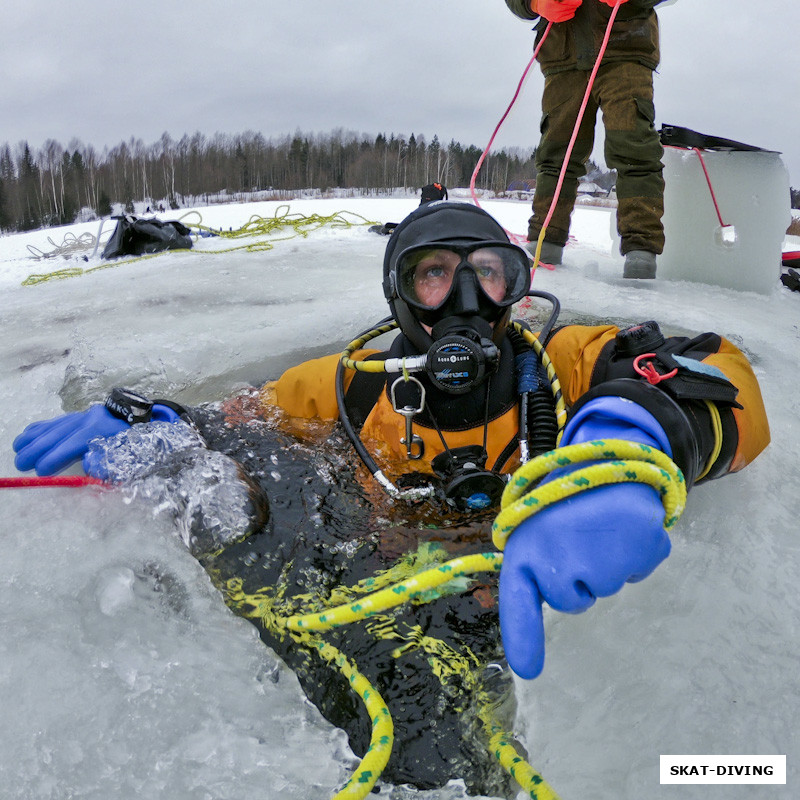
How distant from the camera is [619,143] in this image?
3176 millimetres

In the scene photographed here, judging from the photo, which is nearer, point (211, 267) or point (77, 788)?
point (77, 788)

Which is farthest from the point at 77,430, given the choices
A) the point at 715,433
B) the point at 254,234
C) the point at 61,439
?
the point at 254,234

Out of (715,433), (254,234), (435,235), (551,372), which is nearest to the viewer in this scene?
(715,433)

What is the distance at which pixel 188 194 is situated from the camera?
3247cm

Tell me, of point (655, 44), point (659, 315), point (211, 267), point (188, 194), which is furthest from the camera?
point (188, 194)

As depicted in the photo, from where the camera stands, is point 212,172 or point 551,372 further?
point 212,172

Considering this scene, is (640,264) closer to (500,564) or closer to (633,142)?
(633,142)

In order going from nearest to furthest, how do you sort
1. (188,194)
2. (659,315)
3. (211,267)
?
(659,315) → (211,267) → (188,194)

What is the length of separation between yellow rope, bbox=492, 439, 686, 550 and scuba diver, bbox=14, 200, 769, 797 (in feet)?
0.06

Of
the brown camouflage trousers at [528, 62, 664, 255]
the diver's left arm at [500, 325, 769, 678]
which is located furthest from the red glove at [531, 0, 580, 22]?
the diver's left arm at [500, 325, 769, 678]

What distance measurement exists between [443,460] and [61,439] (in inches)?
45.8

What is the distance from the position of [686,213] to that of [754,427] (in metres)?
2.73

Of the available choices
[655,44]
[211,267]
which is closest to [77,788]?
[655,44]

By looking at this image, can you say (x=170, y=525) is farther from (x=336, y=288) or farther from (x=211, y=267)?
(x=211, y=267)
